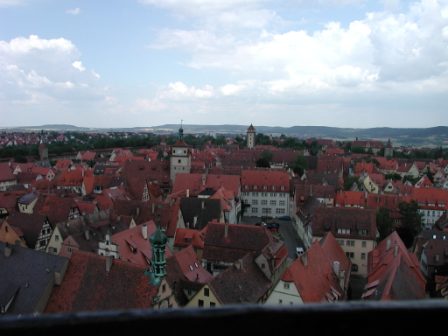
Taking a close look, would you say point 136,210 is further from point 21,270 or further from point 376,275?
point 376,275

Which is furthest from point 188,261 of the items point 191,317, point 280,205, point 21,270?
point 280,205

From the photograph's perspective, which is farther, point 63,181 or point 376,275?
point 63,181

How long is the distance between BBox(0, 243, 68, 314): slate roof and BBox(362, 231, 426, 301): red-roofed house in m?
17.3

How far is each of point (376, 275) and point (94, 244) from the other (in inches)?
792

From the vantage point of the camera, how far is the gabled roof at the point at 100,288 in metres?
21.5

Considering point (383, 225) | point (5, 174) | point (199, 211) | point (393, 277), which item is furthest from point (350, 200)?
point (5, 174)

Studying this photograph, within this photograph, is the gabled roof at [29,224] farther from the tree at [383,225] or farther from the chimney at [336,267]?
the tree at [383,225]

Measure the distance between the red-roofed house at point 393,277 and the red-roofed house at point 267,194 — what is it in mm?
30281

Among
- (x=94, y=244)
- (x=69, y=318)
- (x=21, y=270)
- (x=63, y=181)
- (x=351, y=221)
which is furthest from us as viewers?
(x=63, y=181)

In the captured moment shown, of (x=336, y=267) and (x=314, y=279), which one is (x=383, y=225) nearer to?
(x=336, y=267)

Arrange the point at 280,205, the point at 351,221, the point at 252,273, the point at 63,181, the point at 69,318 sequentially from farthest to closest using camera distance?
the point at 63,181
the point at 280,205
the point at 351,221
the point at 252,273
the point at 69,318

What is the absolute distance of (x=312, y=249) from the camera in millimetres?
28828

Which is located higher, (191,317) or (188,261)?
(191,317)

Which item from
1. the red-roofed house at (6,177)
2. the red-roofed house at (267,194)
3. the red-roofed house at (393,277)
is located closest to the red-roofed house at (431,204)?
the red-roofed house at (267,194)
